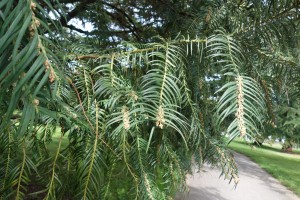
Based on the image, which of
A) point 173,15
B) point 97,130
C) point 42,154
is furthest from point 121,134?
point 173,15

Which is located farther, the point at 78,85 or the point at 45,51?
the point at 78,85

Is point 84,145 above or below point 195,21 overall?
below

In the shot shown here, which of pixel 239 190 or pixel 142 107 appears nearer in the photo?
pixel 142 107

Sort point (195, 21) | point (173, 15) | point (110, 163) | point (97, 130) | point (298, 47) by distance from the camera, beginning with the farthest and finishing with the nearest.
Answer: point (173, 15)
point (195, 21)
point (298, 47)
point (110, 163)
point (97, 130)

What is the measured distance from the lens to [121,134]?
1.01 metres

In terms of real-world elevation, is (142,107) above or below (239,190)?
above

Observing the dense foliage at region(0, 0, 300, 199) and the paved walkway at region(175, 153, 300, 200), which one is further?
the paved walkway at region(175, 153, 300, 200)

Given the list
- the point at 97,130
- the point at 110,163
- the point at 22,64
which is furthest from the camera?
the point at 110,163

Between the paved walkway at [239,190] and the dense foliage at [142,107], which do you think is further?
the paved walkway at [239,190]

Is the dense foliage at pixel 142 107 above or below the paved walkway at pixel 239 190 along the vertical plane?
above

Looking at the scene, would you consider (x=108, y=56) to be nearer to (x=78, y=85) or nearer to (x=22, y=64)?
(x=78, y=85)

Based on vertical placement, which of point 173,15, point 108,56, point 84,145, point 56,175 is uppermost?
point 173,15

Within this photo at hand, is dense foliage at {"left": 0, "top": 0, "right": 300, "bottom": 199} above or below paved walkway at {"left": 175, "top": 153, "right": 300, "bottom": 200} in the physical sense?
above

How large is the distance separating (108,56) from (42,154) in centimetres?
51
